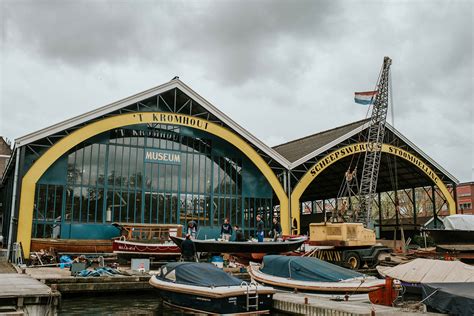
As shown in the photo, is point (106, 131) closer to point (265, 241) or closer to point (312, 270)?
point (265, 241)

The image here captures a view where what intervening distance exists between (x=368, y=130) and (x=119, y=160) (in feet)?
61.0

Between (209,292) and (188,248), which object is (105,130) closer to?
(188,248)

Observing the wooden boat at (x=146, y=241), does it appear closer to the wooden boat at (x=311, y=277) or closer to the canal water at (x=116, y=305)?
the canal water at (x=116, y=305)

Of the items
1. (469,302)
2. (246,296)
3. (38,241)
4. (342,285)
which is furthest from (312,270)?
(38,241)

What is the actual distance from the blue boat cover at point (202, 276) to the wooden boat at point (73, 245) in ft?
35.0

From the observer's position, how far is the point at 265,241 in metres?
23.5

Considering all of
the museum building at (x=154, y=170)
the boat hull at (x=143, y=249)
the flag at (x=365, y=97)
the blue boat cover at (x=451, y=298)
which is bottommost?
the blue boat cover at (x=451, y=298)

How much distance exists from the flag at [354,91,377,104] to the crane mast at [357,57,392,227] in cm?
54

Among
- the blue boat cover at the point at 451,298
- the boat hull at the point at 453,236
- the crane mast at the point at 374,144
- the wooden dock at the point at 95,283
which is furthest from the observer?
the crane mast at the point at 374,144

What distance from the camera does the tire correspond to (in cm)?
2478

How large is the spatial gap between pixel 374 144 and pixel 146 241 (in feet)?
62.6

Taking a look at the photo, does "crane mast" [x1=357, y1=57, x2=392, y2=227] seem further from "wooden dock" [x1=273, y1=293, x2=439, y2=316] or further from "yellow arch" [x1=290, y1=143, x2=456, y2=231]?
"wooden dock" [x1=273, y1=293, x2=439, y2=316]

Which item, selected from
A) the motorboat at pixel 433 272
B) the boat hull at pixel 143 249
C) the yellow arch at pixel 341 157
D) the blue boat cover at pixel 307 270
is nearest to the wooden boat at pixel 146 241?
the boat hull at pixel 143 249

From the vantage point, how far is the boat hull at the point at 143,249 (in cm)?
2191
